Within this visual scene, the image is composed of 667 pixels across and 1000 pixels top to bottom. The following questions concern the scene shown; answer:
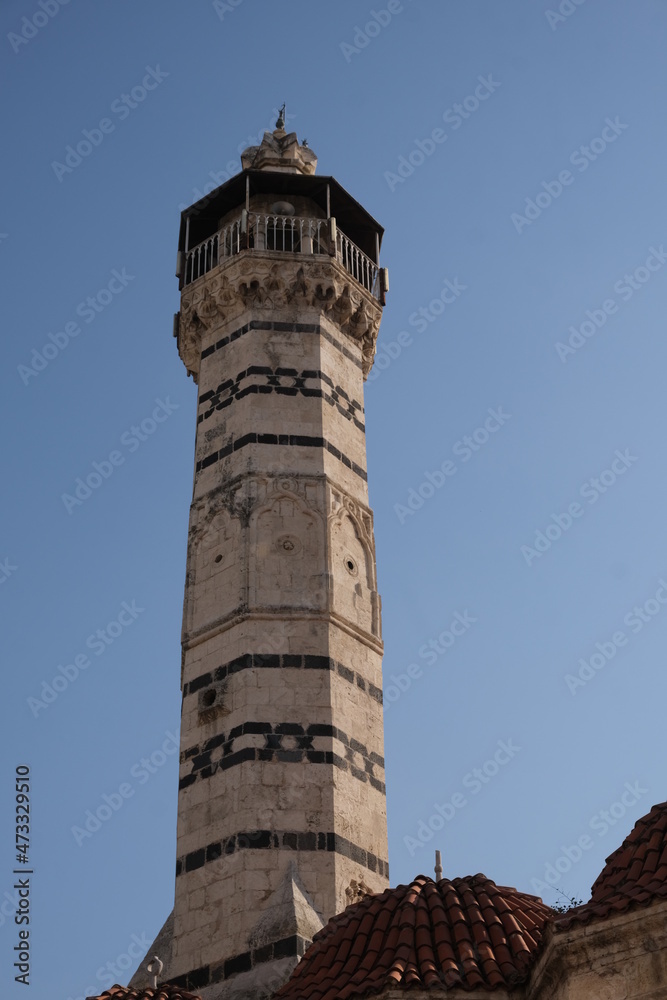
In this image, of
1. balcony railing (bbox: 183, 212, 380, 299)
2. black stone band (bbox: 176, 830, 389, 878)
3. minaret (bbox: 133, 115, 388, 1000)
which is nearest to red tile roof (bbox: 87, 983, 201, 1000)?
minaret (bbox: 133, 115, 388, 1000)

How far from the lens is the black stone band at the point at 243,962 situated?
11.6 meters

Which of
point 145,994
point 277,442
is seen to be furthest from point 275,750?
point 277,442

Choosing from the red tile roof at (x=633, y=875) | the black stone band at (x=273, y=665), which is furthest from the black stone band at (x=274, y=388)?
the red tile roof at (x=633, y=875)

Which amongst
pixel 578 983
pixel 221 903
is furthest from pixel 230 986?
pixel 578 983

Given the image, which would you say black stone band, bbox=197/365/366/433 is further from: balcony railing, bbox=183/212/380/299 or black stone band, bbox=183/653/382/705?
black stone band, bbox=183/653/382/705

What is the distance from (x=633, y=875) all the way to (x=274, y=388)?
28.4 ft

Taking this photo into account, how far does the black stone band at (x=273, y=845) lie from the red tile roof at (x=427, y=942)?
212 centimetres

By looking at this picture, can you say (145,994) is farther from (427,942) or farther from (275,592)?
(275,592)

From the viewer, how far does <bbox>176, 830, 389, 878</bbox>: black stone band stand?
41.5 feet

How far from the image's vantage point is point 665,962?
25.8ft

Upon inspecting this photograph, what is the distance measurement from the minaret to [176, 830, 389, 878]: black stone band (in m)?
0.02

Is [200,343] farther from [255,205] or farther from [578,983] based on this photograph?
[578,983]

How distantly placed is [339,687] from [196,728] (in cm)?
161

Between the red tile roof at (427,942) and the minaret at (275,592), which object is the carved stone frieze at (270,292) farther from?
the red tile roof at (427,942)
